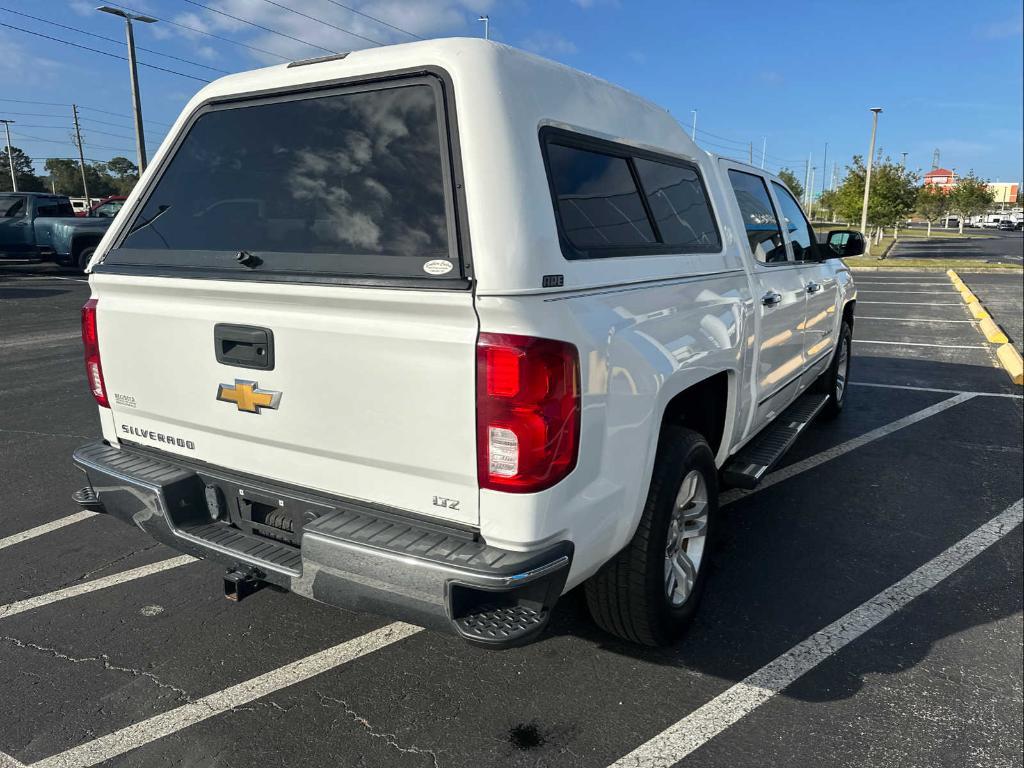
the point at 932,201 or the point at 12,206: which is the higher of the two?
the point at 932,201

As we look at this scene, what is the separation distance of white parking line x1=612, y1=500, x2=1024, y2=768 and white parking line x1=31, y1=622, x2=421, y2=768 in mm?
1140

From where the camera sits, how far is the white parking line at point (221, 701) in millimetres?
2426

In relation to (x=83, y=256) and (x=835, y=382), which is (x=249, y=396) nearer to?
(x=835, y=382)

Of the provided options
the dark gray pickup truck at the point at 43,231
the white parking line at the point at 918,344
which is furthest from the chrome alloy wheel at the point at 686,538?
the dark gray pickup truck at the point at 43,231

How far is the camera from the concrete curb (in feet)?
27.3

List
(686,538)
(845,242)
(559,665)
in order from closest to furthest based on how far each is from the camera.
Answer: (559,665) < (686,538) < (845,242)

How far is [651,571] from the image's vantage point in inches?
108

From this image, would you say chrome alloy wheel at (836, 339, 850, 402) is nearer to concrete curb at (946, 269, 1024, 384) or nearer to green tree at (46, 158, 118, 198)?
concrete curb at (946, 269, 1024, 384)

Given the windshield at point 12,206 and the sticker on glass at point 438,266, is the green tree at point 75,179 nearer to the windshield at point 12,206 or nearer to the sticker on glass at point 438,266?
the windshield at point 12,206

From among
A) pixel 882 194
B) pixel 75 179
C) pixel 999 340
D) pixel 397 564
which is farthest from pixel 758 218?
pixel 75 179

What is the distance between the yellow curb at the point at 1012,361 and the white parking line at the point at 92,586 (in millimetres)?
8329

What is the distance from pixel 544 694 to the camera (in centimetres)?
276

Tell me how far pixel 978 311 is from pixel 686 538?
42.8 ft

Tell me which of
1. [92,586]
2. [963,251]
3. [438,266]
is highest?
[438,266]
